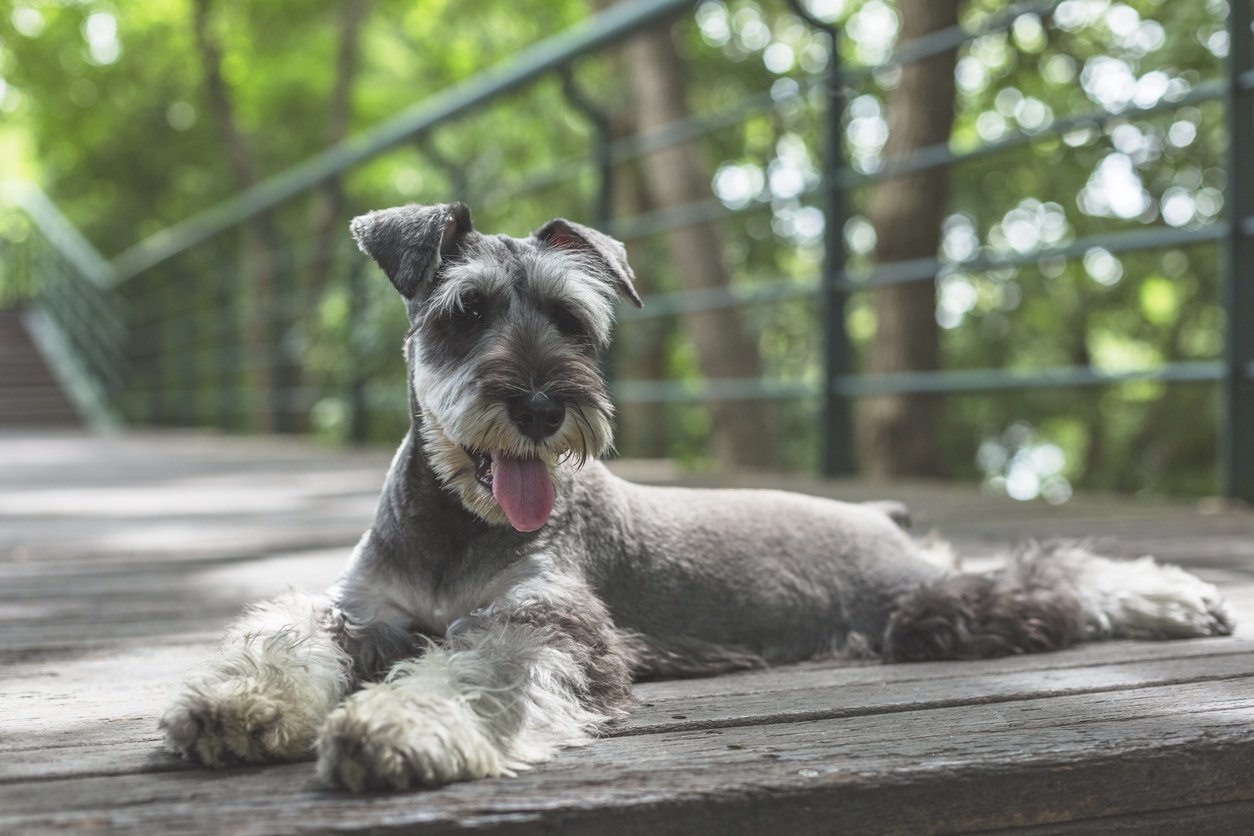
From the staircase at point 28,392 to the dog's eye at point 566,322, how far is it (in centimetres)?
1382

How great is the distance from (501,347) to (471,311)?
16 cm

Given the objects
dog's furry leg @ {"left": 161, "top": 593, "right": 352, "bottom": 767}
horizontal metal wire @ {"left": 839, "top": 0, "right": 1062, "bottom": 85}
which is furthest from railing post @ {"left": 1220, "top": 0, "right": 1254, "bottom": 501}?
dog's furry leg @ {"left": 161, "top": 593, "right": 352, "bottom": 767}

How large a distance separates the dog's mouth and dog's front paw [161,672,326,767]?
567 mm

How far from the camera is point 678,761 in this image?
6.41 ft

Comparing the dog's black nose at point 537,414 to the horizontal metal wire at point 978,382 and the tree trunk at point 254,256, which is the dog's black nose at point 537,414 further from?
the tree trunk at point 254,256

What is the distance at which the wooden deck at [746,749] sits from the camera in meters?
1.74

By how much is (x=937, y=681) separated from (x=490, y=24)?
17.6m

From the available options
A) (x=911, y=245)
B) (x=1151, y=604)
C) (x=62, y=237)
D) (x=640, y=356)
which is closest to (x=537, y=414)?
(x=1151, y=604)

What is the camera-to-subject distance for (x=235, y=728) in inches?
77.3

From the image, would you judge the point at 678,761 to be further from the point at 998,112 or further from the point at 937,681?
the point at 998,112

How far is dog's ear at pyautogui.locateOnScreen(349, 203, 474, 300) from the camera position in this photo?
2641 mm

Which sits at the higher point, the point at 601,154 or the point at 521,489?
the point at 601,154

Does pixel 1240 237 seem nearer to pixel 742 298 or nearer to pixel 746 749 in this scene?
pixel 742 298

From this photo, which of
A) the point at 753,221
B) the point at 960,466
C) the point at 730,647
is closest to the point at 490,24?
the point at 753,221
